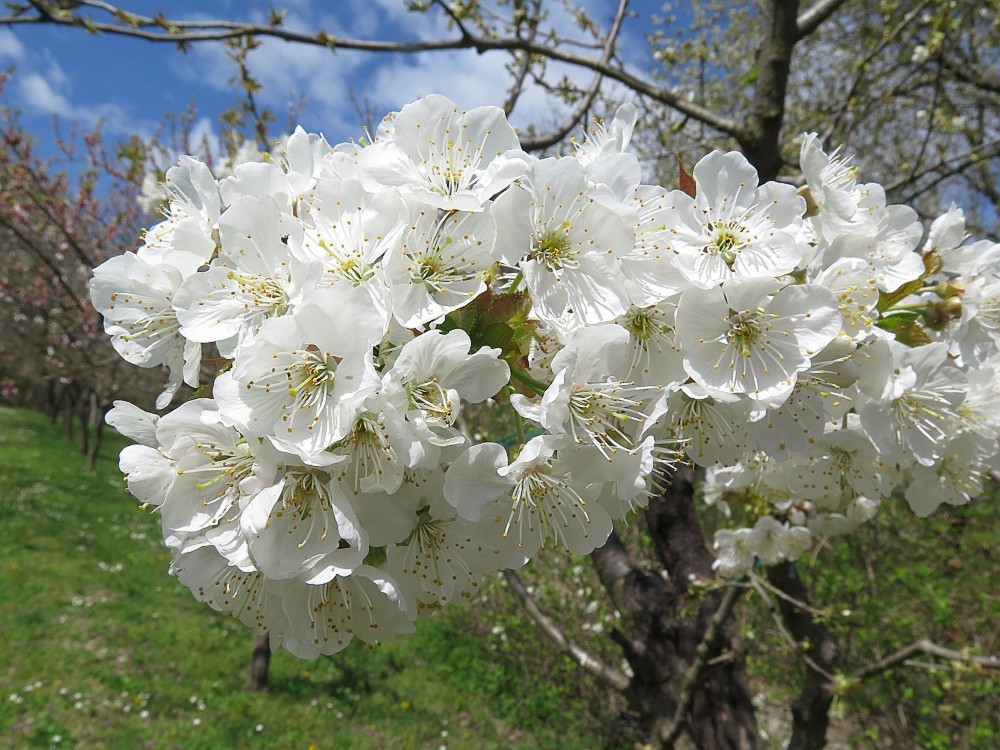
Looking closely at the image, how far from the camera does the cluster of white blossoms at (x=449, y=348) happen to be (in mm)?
939

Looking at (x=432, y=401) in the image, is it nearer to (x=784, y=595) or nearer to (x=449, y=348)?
(x=449, y=348)

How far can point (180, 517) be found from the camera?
3.35 feet

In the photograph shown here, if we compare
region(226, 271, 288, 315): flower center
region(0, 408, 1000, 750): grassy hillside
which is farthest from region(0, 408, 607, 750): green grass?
region(226, 271, 288, 315): flower center

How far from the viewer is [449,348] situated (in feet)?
3.04

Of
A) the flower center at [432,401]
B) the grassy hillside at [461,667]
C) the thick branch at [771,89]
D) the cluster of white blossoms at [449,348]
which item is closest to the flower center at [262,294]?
the cluster of white blossoms at [449,348]

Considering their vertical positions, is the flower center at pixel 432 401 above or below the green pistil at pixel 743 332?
below

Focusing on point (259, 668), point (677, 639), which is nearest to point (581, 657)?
point (677, 639)

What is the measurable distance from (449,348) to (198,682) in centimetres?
637

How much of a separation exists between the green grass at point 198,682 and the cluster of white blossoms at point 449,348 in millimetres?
3754

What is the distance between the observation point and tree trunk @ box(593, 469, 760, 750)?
2551 millimetres

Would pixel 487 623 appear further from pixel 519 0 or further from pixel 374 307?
pixel 374 307

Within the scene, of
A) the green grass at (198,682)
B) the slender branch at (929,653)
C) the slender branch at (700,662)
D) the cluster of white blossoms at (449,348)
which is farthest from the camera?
the green grass at (198,682)

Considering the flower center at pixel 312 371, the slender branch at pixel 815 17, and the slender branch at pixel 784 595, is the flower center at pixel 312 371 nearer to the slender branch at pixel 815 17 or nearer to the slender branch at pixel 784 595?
the slender branch at pixel 784 595

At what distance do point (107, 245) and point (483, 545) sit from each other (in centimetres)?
1261
